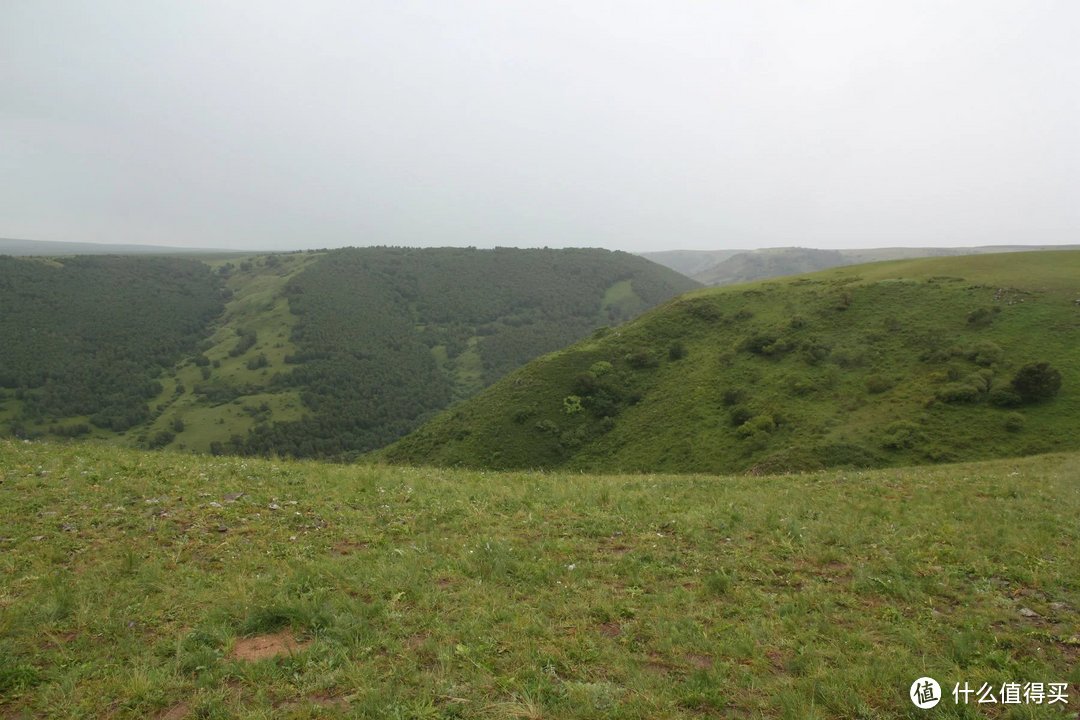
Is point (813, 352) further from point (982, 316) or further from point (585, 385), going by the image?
point (585, 385)

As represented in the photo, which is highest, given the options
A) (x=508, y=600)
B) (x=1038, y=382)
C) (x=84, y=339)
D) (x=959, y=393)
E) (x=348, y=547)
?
(x=508, y=600)

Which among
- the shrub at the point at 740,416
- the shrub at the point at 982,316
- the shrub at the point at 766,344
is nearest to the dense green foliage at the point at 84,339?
the shrub at the point at 740,416

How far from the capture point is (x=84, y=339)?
15375 centimetres

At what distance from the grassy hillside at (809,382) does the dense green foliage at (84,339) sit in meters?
119

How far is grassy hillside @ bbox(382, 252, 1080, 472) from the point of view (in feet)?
122

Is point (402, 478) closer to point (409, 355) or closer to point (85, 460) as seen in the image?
point (85, 460)

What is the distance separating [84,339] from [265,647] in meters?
198

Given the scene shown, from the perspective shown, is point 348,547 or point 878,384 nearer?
point 348,547

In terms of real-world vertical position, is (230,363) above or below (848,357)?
below

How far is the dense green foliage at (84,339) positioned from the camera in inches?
5148

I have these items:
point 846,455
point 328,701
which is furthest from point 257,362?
point 328,701

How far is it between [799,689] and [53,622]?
9991 mm

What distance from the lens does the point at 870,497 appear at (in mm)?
14766

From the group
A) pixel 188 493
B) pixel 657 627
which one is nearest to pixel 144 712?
pixel 657 627
